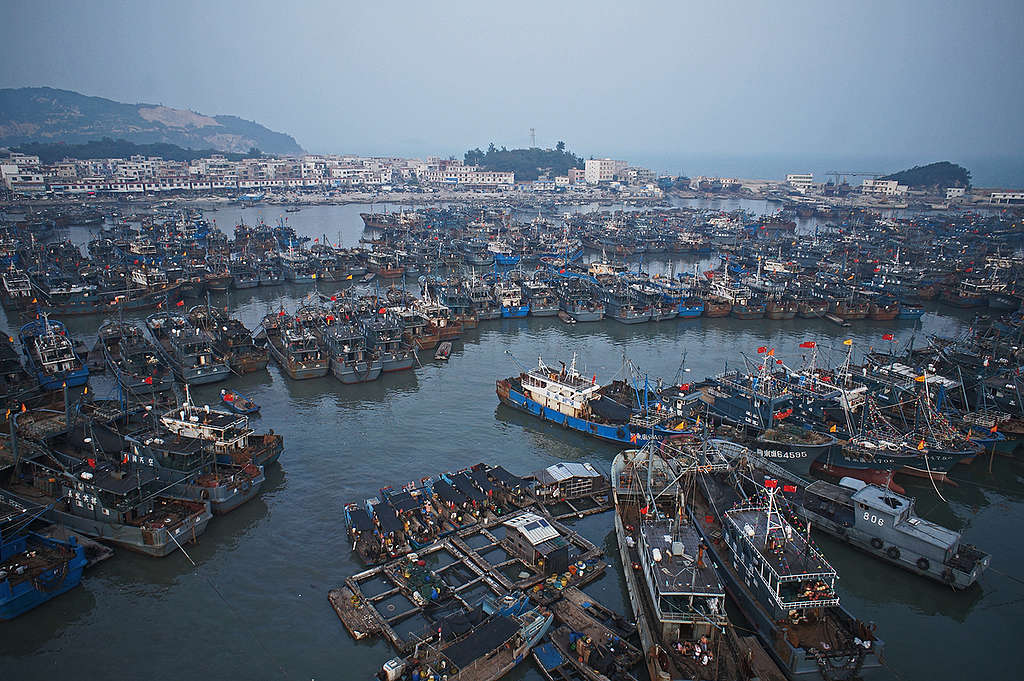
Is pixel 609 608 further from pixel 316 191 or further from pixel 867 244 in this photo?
pixel 316 191

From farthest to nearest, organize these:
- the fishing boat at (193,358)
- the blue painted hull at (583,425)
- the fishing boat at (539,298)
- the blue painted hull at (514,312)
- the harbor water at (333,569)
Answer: the fishing boat at (539,298), the blue painted hull at (514,312), the fishing boat at (193,358), the blue painted hull at (583,425), the harbor water at (333,569)

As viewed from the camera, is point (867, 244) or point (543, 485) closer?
point (543, 485)

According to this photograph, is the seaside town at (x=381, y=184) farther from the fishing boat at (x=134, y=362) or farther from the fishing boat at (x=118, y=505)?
the fishing boat at (x=118, y=505)

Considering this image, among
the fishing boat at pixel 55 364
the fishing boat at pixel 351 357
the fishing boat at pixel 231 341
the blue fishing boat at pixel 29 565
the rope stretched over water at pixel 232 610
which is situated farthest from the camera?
the fishing boat at pixel 231 341

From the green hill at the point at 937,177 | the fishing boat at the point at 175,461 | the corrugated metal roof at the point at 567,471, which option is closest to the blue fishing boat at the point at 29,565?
the fishing boat at the point at 175,461

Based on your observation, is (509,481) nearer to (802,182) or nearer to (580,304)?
(580,304)

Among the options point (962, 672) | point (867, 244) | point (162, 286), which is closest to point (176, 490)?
point (962, 672)
